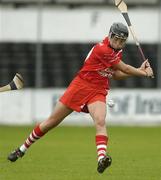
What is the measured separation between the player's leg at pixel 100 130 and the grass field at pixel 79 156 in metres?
0.32

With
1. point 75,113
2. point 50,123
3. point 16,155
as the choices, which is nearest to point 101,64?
point 50,123

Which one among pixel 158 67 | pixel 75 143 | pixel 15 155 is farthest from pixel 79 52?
pixel 15 155

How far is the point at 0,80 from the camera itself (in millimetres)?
28031

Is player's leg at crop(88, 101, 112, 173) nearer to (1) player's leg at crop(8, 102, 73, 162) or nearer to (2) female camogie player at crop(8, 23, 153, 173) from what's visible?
(2) female camogie player at crop(8, 23, 153, 173)

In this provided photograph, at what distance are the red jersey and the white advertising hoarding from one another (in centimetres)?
1423

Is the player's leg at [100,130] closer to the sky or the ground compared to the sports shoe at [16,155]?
closer to the sky

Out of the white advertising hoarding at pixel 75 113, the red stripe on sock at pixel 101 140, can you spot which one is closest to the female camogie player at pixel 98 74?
the red stripe on sock at pixel 101 140

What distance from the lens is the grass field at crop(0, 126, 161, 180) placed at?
1258 cm

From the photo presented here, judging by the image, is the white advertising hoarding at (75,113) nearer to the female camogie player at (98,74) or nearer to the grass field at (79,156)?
the grass field at (79,156)

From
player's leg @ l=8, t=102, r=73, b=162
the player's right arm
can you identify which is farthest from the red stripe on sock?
the player's right arm

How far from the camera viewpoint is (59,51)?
29.0 meters

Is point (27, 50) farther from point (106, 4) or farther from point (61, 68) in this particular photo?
point (106, 4)

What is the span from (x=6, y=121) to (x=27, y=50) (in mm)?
2541

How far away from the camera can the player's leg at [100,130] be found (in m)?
11.9
